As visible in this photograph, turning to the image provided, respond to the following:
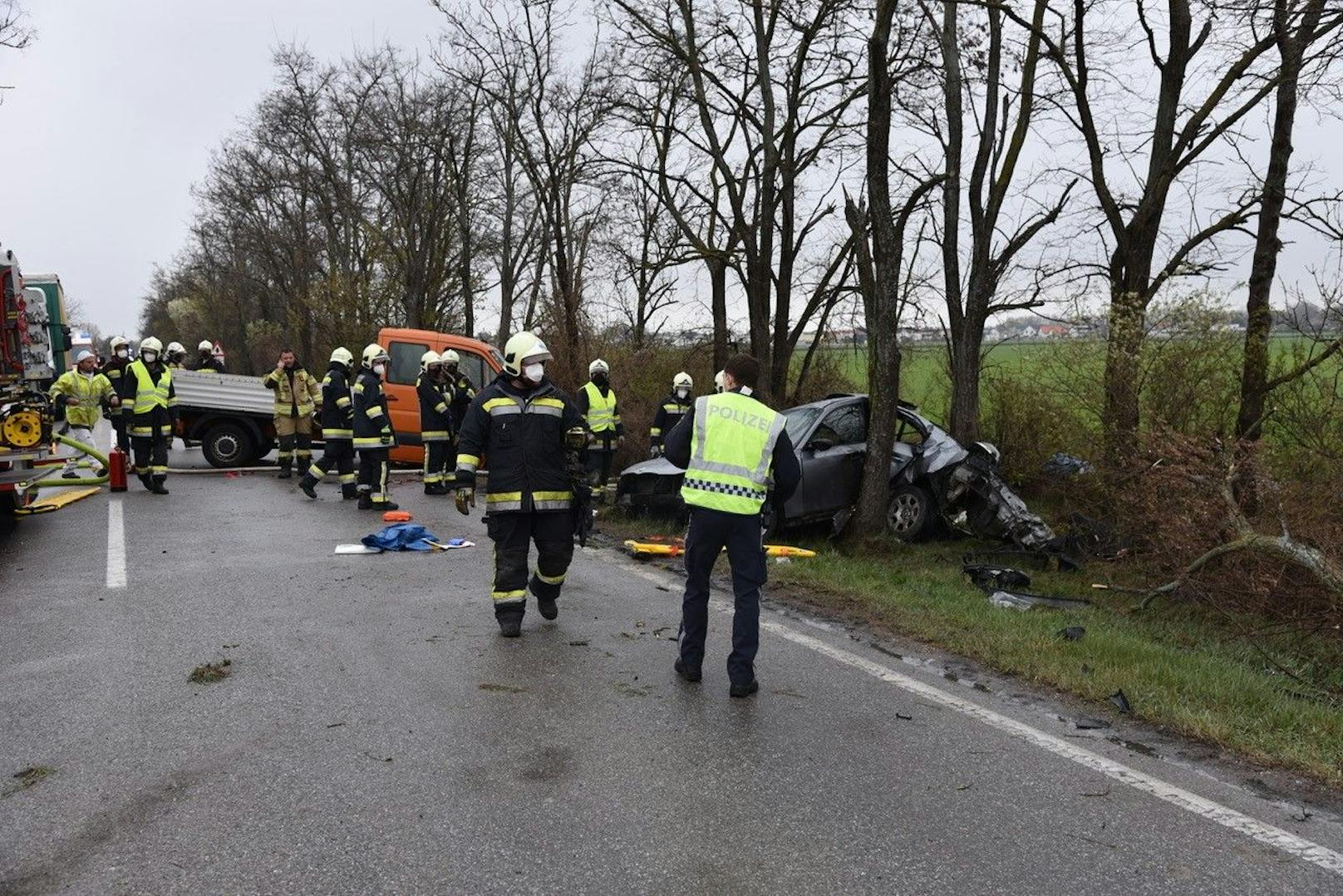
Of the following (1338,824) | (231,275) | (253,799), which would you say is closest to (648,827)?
(253,799)

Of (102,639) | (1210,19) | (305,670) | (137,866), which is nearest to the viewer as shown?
(137,866)

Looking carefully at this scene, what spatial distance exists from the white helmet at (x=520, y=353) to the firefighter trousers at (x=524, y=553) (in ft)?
2.94

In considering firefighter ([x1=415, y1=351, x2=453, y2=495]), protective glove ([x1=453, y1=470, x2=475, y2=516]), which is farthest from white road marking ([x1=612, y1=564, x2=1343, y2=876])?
firefighter ([x1=415, y1=351, x2=453, y2=495])

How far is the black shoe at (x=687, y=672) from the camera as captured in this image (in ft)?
18.0

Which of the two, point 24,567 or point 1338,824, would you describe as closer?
point 1338,824

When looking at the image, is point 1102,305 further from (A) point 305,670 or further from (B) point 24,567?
(B) point 24,567

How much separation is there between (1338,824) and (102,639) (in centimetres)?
623

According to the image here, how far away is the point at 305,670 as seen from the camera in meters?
5.53

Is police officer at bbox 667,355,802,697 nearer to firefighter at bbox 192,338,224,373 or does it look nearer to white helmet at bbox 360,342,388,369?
white helmet at bbox 360,342,388,369

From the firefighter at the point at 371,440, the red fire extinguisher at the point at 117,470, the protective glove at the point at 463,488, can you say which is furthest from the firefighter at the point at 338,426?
the protective glove at the point at 463,488

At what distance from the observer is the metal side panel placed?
17078mm

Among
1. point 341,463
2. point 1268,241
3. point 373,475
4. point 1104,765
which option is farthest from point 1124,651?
point 341,463

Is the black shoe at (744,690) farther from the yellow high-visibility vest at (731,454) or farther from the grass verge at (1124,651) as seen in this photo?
the grass verge at (1124,651)

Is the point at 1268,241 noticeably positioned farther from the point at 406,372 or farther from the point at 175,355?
the point at 175,355
